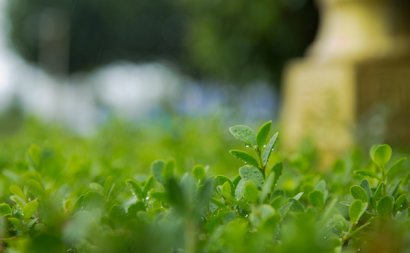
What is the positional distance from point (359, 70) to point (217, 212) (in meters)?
3.48

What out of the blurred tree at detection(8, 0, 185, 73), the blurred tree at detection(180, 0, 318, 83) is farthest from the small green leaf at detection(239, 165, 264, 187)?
the blurred tree at detection(8, 0, 185, 73)

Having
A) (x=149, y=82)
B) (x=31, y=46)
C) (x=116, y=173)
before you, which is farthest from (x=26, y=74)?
(x=116, y=173)

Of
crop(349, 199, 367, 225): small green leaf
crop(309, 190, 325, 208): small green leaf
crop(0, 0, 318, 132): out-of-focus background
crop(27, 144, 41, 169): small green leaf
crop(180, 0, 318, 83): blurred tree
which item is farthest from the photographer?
crop(0, 0, 318, 132): out-of-focus background

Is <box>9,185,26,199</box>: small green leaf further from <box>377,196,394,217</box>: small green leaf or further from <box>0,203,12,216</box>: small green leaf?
<box>377,196,394,217</box>: small green leaf

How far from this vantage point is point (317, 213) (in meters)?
0.77

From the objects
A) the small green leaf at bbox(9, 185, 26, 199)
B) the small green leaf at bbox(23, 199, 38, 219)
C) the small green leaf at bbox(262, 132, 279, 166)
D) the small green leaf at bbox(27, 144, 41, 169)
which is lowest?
the small green leaf at bbox(27, 144, 41, 169)

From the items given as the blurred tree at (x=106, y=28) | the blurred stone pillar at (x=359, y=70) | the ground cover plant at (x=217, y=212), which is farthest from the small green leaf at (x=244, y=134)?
the blurred tree at (x=106, y=28)

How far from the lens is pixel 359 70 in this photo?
405 cm

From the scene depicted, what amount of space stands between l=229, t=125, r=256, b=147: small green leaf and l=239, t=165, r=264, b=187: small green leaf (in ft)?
0.10

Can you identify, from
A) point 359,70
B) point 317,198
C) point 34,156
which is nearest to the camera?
point 317,198

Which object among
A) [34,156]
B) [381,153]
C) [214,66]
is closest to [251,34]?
[214,66]

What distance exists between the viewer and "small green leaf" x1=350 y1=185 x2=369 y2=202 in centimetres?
73

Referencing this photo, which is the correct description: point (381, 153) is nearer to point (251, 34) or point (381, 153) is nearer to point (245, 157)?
point (245, 157)

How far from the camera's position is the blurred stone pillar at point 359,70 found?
394 cm
